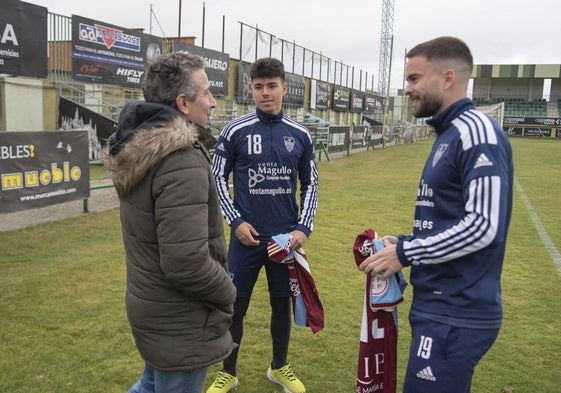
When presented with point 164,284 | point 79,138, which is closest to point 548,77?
point 79,138

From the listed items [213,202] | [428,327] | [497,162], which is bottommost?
[428,327]

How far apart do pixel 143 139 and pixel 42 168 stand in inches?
256

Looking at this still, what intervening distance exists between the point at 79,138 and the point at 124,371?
5599mm

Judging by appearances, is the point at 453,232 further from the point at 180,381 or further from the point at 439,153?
the point at 180,381

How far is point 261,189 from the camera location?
10.6 ft

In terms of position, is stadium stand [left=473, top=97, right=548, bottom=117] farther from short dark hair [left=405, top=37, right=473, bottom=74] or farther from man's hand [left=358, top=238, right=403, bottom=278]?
man's hand [left=358, top=238, right=403, bottom=278]

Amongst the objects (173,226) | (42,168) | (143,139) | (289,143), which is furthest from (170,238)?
(42,168)

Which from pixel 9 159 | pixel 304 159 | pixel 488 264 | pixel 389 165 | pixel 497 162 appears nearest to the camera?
pixel 497 162

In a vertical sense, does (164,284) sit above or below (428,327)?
above

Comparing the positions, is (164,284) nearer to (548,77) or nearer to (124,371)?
(124,371)

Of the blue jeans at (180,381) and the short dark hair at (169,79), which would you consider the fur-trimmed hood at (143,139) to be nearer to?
the short dark hair at (169,79)

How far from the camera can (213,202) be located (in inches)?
77.3

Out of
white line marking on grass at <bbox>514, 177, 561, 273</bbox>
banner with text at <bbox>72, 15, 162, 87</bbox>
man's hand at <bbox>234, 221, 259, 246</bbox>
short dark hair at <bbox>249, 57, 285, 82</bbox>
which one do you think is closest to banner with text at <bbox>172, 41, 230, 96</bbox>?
banner with text at <bbox>72, 15, 162, 87</bbox>

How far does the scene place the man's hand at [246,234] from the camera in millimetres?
3135
